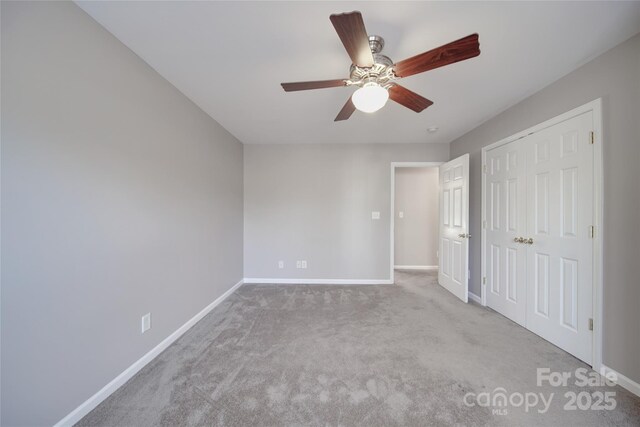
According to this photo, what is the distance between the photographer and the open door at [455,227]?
3.03 metres

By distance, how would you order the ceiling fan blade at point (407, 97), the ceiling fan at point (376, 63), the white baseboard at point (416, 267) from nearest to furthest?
the ceiling fan at point (376, 63), the ceiling fan blade at point (407, 97), the white baseboard at point (416, 267)

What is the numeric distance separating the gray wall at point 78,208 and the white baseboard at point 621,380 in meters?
3.40

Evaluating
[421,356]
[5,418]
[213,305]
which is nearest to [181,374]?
[5,418]

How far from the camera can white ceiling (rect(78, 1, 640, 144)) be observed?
1329 mm

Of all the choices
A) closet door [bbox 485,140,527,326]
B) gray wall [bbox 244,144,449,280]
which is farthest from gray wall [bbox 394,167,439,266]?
closet door [bbox 485,140,527,326]

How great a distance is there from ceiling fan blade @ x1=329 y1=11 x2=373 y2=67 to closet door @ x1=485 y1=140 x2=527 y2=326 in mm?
2140

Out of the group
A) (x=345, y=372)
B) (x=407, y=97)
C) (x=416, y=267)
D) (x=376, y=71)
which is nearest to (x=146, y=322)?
(x=345, y=372)

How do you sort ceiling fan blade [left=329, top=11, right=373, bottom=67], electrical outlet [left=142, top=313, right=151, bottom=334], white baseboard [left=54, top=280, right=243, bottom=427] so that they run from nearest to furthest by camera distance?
1. ceiling fan blade [left=329, top=11, right=373, bottom=67]
2. white baseboard [left=54, top=280, right=243, bottom=427]
3. electrical outlet [left=142, top=313, right=151, bottom=334]

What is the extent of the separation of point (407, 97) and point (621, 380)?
2432 millimetres

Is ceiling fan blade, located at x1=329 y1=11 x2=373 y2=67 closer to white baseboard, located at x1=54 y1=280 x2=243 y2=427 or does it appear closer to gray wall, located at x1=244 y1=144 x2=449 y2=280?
white baseboard, located at x1=54 y1=280 x2=243 y2=427

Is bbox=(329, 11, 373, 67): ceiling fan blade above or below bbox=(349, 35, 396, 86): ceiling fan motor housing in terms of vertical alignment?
below

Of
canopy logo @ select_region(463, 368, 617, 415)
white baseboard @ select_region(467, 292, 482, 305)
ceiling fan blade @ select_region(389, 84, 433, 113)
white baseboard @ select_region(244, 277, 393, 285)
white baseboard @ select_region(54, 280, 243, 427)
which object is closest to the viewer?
white baseboard @ select_region(54, 280, 243, 427)

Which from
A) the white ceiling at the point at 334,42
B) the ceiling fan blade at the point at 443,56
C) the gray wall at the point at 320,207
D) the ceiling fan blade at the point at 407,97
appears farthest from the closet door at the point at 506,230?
the ceiling fan blade at the point at 443,56

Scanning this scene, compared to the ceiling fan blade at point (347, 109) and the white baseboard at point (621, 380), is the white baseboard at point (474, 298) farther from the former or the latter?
the ceiling fan blade at point (347, 109)
